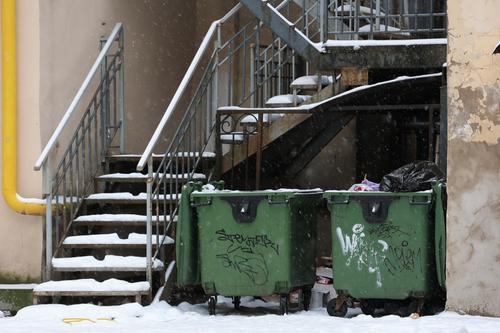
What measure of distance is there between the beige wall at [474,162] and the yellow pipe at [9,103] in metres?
4.26

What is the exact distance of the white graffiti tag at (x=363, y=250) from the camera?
10289 millimetres

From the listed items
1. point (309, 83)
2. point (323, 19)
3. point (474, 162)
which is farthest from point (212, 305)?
point (323, 19)

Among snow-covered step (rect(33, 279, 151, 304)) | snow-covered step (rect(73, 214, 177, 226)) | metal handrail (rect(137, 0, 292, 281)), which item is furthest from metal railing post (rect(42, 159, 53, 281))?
metal handrail (rect(137, 0, 292, 281))

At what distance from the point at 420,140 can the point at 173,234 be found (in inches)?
157

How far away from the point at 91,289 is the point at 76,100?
189cm

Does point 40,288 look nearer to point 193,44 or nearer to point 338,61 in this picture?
point 338,61

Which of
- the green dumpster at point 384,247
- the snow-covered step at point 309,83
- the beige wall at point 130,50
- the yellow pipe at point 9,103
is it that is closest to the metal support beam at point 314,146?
the snow-covered step at point 309,83

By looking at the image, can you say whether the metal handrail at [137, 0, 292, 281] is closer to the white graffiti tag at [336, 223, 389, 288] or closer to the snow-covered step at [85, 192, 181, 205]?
the snow-covered step at [85, 192, 181, 205]

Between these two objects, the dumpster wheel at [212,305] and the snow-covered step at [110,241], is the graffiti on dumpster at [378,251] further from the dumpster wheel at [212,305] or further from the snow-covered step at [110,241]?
the snow-covered step at [110,241]

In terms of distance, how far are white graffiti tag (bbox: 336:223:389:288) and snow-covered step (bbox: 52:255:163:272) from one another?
1.73 m

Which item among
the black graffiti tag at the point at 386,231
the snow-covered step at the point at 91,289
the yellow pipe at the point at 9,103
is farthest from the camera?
the yellow pipe at the point at 9,103

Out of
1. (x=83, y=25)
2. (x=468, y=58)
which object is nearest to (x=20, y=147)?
(x=83, y=25)

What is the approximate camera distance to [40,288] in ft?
35.8

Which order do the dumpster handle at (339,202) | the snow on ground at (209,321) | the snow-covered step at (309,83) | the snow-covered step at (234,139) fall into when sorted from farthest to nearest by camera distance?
the snow-covered step at (234,139), the snow-covered step at (309,83), the dumpster handle at (339,202), the snow on ground at (209,321)
